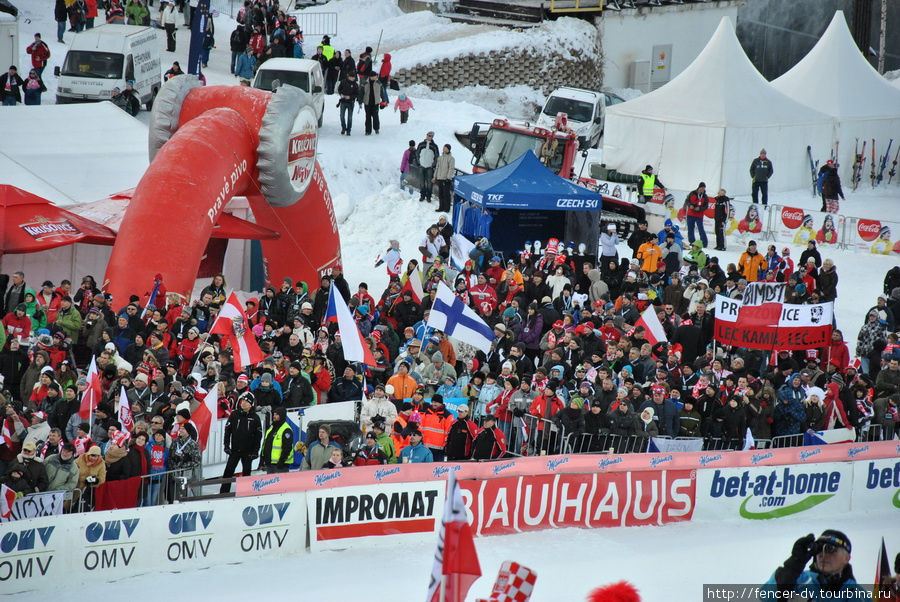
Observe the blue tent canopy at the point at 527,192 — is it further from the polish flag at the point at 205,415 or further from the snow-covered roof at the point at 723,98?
the polish flag at the point at 205,415

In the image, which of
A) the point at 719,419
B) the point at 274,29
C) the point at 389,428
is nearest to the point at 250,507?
the point at 389,428

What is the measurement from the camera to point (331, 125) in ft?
99.1

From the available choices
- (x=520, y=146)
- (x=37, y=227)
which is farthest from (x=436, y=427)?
(x=520, y=146)

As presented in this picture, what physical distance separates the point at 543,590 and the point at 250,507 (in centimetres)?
272

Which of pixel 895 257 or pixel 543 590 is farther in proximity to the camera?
pixel 895 257

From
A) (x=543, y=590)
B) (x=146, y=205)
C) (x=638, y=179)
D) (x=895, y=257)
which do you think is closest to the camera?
(x=543, y=590)

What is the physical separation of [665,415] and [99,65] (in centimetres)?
1903

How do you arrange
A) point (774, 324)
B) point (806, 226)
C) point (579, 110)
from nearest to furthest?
point (774, 324), point (806, 226), point (579, 110)

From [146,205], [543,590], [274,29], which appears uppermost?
[274,29]

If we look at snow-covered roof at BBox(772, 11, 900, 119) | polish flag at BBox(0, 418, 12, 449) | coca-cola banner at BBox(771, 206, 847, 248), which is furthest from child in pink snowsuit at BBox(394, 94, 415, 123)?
polish flag at BBox(0, 418, 12, 449)

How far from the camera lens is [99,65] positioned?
28.1 meters

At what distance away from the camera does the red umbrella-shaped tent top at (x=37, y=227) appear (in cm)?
1744

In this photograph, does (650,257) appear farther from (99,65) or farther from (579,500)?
(99,65)

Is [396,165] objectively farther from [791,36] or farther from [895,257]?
[791,36]
